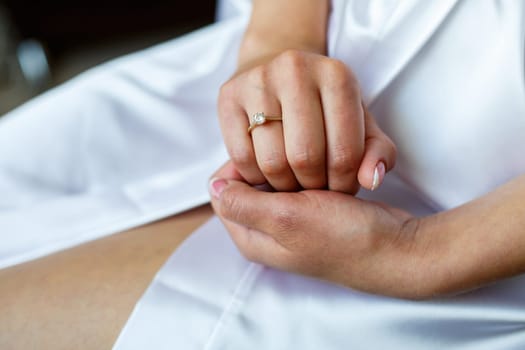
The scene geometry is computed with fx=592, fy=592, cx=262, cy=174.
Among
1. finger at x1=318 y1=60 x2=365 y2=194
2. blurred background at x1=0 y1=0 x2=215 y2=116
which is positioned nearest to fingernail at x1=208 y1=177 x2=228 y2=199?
finger at x1=318 y1=60 x2=365 y2=194

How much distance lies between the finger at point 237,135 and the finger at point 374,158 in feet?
0.37

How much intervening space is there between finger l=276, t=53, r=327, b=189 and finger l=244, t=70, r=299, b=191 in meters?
0.01

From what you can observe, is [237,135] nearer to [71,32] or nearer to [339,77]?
[339,77]

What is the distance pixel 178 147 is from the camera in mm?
855

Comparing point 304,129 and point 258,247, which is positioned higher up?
point 304,129

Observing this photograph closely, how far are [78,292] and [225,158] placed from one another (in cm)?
29

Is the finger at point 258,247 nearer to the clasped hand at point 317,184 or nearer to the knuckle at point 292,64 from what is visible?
the clasped hand at point 317,184

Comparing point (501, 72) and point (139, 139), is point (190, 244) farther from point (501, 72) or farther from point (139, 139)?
point (501, 72)

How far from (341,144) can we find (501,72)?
0.67 feet

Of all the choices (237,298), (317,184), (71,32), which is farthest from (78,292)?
(71,32)

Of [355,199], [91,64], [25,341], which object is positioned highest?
[355,199]

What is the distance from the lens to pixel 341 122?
22.5 inches

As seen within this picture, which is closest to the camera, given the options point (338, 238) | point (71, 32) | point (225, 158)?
point (338, 238)

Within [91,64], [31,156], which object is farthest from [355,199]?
[91,64]
